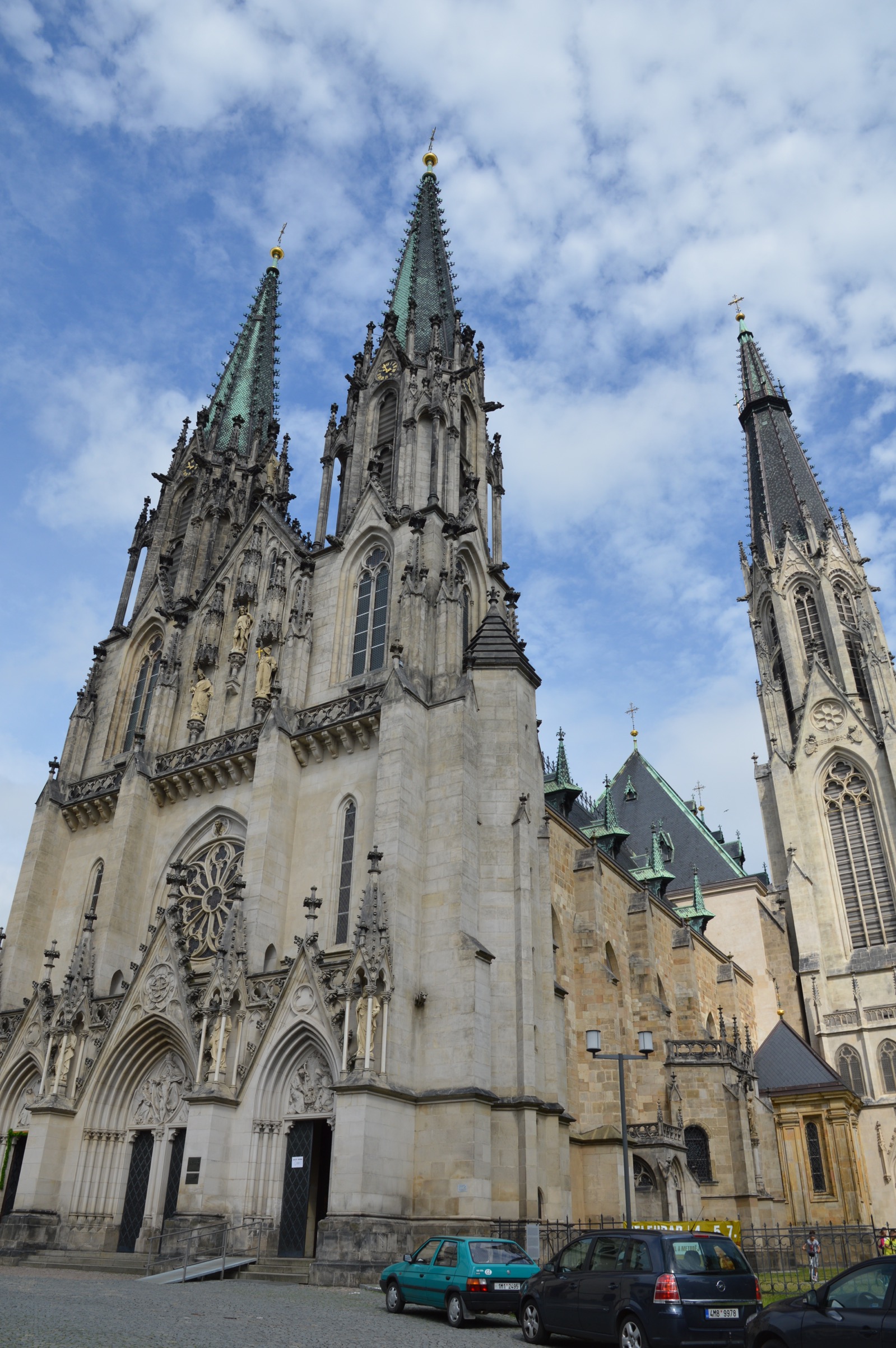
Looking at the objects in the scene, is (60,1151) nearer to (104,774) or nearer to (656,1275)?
(104,774)

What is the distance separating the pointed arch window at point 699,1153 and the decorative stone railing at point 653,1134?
5.88 ft

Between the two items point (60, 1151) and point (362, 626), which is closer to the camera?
point (60, 1151)

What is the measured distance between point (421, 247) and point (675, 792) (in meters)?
28.6

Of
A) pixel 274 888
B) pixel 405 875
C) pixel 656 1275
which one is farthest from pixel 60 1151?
pixel 656 1275

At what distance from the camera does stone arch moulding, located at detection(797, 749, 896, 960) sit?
43.7m

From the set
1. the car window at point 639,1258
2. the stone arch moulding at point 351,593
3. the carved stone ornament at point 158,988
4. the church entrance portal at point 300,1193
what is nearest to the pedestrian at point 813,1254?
the church entrance portal at point 300,1193

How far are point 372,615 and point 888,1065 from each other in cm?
2999

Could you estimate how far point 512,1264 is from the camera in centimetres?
1190

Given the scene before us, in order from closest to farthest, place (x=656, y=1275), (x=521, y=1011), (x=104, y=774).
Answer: (x=656, y=1275) → (x=521, y=1011) → (x=104, y=774)

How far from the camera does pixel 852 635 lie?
51.6 meters

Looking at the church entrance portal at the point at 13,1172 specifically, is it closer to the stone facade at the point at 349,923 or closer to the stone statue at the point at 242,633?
the stone facade at the point at 349,923

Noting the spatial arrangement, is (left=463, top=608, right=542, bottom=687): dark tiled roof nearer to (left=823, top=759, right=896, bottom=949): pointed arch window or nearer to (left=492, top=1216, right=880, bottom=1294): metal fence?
(left=492, top=1216, right=880, bottom=1294): metal fence

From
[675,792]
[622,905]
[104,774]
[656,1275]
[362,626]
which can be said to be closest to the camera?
[656,1275]

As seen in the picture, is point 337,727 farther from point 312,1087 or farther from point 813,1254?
point 813,1254
